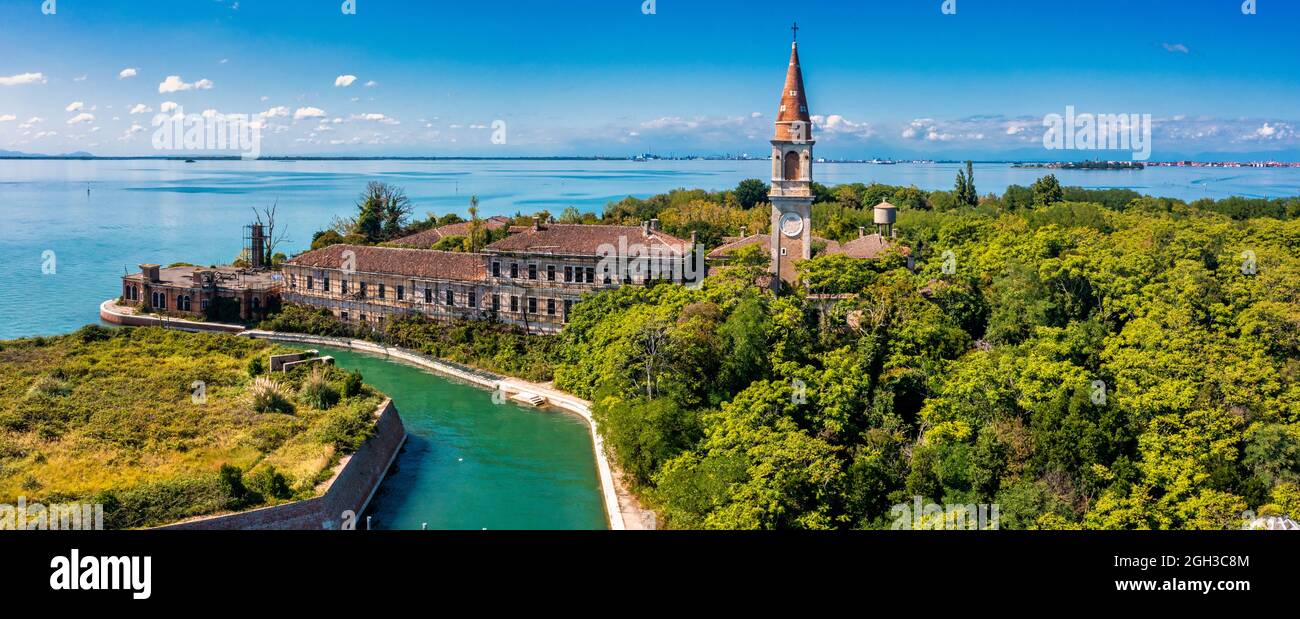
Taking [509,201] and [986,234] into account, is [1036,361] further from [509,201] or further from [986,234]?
[509,201]

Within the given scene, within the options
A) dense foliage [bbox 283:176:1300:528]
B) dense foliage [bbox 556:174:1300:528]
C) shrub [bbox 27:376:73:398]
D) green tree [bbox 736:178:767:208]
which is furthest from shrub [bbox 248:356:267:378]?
green tree [bbox 736:178:767:208]

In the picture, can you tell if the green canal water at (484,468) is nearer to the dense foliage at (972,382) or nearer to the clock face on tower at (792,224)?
the dense foliage at (972,382)

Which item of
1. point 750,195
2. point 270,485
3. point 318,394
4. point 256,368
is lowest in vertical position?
point 270,485

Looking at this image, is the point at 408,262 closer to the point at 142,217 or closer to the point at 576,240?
the point at 576,240

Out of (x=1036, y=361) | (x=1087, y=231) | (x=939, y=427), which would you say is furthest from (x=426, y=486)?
(x=1087, y=231)

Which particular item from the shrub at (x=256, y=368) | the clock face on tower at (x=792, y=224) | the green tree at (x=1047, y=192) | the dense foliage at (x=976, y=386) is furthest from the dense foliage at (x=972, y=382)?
the green tree at (x=1047, y=192)

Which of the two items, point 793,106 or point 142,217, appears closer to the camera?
point 793,106

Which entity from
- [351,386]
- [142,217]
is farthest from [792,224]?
[142,217]

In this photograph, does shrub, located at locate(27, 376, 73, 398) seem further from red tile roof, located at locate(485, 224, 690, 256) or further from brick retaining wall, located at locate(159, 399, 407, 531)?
red tile roof, located at locate(485, 224, 690, 256)
